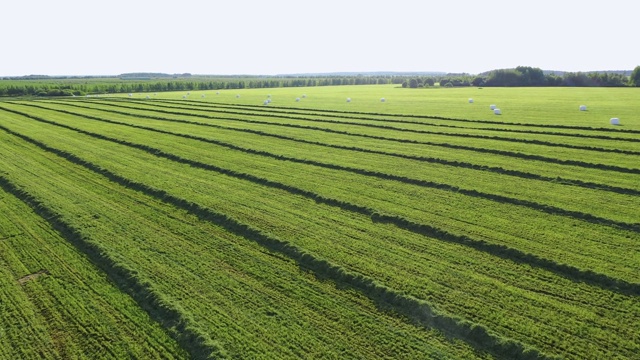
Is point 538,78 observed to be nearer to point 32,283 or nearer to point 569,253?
point 569,253

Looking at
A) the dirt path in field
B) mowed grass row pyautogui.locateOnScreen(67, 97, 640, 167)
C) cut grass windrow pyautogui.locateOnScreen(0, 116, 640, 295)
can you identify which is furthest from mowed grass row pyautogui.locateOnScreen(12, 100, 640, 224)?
the dirt path in field

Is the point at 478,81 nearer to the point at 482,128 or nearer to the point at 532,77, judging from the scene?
the point at 532,77

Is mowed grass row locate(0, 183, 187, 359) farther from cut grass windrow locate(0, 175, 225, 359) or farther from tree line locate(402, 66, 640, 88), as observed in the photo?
tree line locate(402, 66, 640, 88)

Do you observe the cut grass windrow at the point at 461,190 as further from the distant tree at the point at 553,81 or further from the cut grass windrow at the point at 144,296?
the distant tree at the point at 553,81

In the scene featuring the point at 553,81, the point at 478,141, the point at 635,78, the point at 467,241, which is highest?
the point at 635,78

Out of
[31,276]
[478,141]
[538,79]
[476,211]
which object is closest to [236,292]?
[31,276]

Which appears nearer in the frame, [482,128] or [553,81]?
[482,128]

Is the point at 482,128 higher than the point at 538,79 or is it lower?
lower

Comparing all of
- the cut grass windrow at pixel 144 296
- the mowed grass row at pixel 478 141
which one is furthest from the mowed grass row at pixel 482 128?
the cut grass windrow at pixel 144 296

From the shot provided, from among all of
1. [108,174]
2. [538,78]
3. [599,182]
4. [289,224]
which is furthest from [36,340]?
[538,78]
